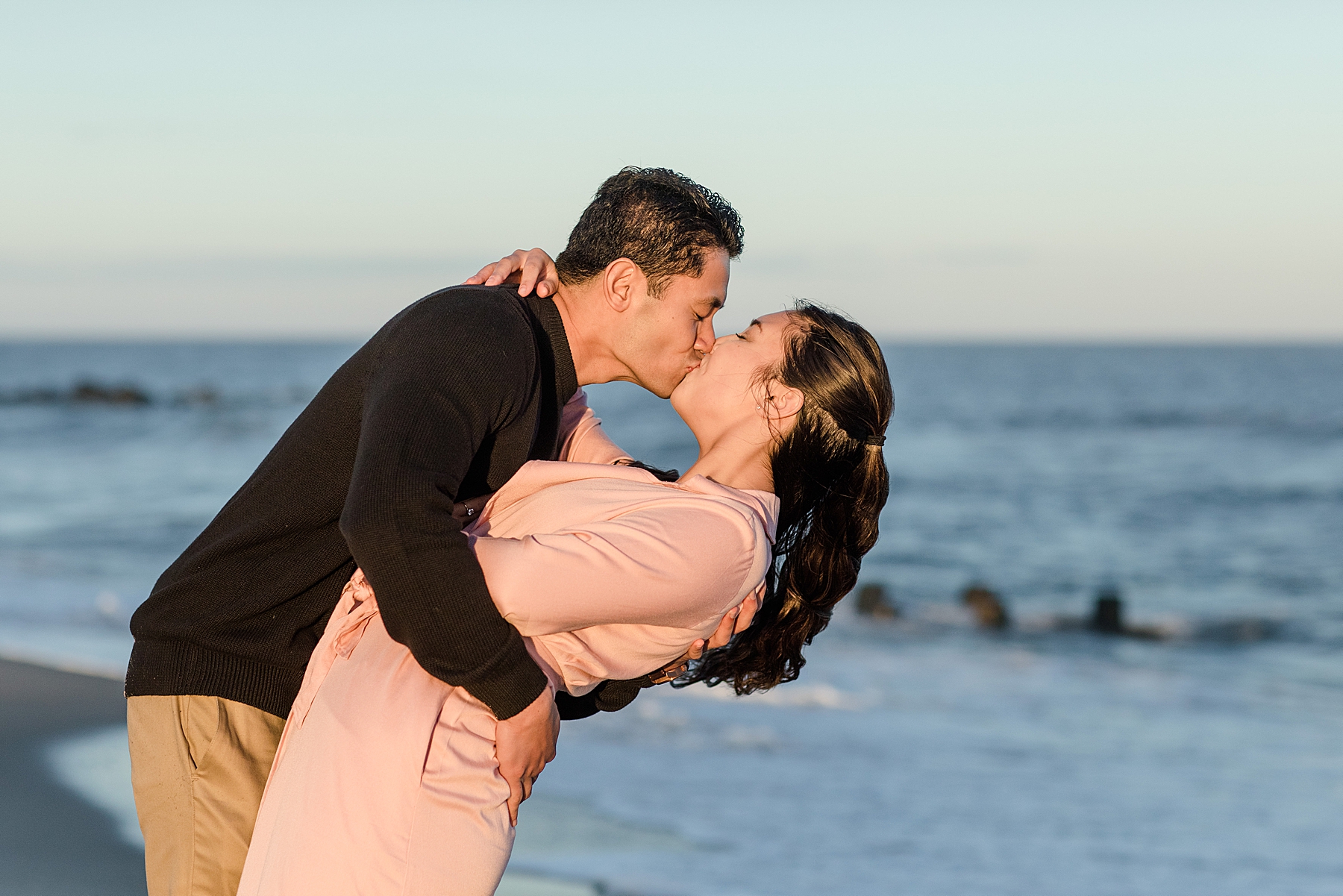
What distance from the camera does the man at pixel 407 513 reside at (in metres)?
1.91

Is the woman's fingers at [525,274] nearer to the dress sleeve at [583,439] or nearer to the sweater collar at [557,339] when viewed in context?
the sweater collar at [557,339]

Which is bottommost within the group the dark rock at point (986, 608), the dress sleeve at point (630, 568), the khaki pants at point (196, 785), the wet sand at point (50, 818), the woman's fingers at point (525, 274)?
the dark rock at point (986, 608)

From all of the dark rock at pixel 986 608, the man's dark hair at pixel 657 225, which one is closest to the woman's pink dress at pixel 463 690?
the man's dark hair at pixel 657 225

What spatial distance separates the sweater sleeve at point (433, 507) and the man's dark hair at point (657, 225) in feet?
1.67

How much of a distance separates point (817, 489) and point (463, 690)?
991mm

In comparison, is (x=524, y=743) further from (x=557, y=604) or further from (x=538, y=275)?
(x=538, y=275)

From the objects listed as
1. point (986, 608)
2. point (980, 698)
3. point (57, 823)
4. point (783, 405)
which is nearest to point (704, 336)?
point (783, 405)

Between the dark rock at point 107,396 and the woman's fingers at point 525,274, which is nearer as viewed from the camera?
the woman's fingers at point 525,274

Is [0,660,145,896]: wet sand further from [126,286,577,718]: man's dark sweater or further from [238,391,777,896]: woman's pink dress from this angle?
[238,391,777,896]: woman's pink dress

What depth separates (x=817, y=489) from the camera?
8.85ft

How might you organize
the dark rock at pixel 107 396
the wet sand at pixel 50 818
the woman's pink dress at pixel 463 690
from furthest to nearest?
the dark rock at pixel 107 396
the wet sand at pixel 50 818
the woman's pink dress at pixel 463 690

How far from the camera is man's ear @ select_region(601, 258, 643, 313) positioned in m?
2.50

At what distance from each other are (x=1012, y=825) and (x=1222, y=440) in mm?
26298

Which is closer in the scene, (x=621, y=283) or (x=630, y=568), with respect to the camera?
(x=630, y=568)
